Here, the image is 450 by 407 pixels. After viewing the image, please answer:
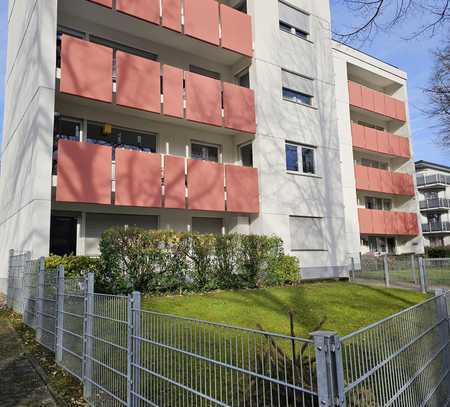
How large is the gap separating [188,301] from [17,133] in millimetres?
9479

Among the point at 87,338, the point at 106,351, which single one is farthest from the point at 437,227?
the point at 106,351

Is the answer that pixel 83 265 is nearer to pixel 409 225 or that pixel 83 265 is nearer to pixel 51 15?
pixel 51 15

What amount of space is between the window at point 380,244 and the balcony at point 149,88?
14.0 meters

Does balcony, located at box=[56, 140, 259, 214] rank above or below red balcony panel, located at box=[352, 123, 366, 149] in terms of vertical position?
below

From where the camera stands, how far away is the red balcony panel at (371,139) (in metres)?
25.4

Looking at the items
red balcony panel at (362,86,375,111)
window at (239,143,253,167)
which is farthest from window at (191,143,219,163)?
red balcony panel at (362,86,375,111)

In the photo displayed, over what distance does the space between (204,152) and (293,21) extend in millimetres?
7748

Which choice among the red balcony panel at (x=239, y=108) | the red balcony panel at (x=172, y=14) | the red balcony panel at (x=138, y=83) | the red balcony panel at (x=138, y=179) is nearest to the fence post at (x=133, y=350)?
the red balcony panel at (x=138, y=179)

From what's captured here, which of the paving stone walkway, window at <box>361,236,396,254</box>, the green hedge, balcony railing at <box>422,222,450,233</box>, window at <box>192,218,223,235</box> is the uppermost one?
balcony railing at <box>422,222,450,233</box>

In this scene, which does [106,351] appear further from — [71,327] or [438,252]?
[438,252]

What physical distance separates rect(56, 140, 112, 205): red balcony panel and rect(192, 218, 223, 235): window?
14.7 ft

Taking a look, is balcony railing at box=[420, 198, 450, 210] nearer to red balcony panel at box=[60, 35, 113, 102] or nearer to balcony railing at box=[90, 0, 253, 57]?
balcony railing at box=[90, 0, 253, 57]

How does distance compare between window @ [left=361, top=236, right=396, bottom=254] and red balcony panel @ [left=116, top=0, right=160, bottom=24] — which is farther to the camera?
window @ [left=361, top=236, right=396, bottom=254]

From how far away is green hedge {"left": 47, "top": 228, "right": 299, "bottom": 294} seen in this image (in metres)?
10.9
